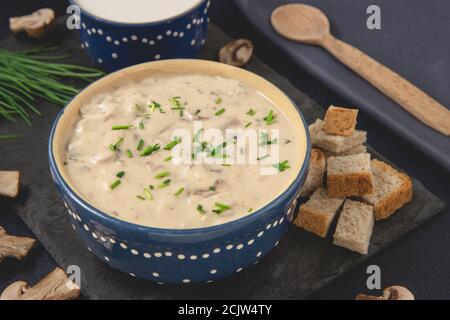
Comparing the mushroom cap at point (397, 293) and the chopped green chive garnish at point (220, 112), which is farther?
the chopped green chive garnish at point (220, 112)

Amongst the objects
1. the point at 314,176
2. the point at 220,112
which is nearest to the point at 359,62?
the point at 314,176

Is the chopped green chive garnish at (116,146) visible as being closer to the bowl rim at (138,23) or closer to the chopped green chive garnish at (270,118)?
the chopped green chive garnish at (270,118)

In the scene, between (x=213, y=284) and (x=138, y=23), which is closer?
(x=213, y=284)

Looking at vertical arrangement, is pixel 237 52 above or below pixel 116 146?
below

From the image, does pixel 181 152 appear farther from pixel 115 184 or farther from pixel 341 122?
pixel 341 122

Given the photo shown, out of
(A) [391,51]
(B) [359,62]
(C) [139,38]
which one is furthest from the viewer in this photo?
(A) [391,51]

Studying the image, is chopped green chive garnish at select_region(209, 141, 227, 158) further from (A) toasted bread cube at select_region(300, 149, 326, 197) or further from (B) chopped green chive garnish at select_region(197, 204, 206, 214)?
(A) toasted bread cube at select_region(300, 149, 326, 197)

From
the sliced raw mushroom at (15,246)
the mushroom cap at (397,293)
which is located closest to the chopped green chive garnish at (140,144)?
the sliced raw mushroom at (15,246)
